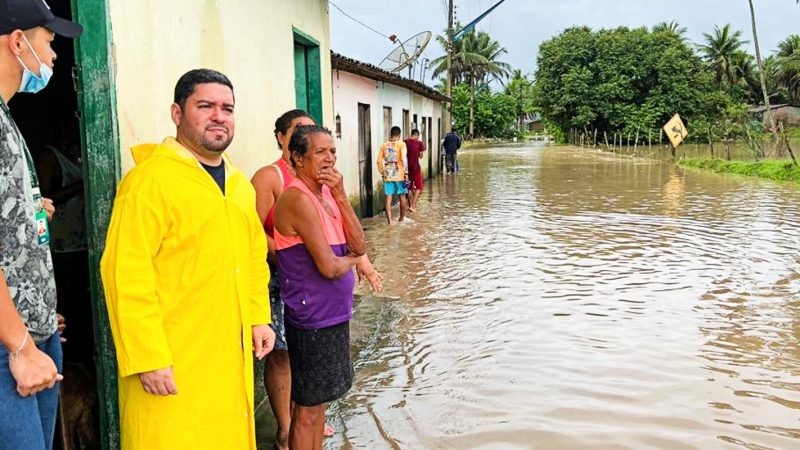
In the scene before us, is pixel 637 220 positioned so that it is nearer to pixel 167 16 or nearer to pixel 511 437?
pixel 511 437

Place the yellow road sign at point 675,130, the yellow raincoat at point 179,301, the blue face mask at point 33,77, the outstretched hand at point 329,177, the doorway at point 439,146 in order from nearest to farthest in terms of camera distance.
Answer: the blue face mask at point 33,77 < the yellow raincoat at point 179,301 < the outstretched hand at point 329,177 < the doorway at point 439,146 < the yellow road sign at point 675,130

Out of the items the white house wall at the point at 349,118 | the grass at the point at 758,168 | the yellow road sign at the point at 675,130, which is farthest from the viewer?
the yellow road sign at the point at 675,130

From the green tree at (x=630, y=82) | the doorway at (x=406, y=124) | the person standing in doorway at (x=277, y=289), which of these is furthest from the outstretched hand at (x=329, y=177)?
the green tree at (x=630, y=82)

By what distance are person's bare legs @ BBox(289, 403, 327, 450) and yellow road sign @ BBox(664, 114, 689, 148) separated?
28700 millimetres

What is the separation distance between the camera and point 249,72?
15.6 feet

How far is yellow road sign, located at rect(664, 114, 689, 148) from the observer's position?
28916 millimetres

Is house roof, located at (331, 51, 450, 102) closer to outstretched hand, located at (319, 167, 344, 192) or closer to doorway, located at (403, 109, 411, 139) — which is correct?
doorway, located at (403, 109, 411, 139)

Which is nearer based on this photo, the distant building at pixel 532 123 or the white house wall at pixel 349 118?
the white house wall at pixel 349 118

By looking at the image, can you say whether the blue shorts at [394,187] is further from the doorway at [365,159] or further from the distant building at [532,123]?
the distant building at [532,123]

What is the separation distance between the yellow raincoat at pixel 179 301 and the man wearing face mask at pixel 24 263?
1.00 ft

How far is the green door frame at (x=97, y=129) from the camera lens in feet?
9.25

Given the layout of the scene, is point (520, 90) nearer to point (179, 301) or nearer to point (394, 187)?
point (394, 187)

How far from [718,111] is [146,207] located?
1840 inches

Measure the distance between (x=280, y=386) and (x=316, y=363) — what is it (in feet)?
2.10
